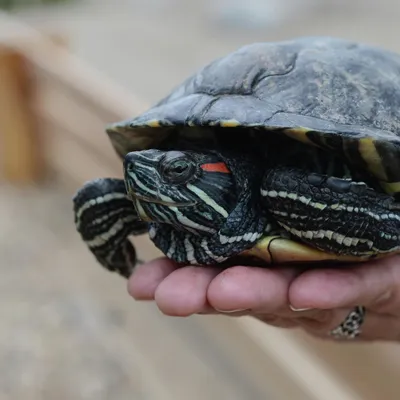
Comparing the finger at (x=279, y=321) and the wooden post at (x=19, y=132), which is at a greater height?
the finger at (x=279, y=321)

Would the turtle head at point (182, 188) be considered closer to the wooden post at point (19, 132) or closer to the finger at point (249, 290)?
the finger at point (249, 290)

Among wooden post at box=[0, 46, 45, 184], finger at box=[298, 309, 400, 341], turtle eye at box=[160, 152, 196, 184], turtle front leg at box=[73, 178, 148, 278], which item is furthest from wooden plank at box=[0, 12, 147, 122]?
turtle eye at box=[160, 152, 196, 184]

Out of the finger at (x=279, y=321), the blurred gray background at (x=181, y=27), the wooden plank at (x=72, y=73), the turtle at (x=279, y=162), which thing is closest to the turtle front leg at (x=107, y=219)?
the turtle at (x=279, y=162)

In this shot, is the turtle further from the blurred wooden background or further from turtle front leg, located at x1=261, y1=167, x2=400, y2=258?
the blurred wooden background

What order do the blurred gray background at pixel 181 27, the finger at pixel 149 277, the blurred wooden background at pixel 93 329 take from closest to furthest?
the finger at pixel 149 277 < the blurred wooden background at pixel 93 329 < the blurred gray background at pixel 181 27

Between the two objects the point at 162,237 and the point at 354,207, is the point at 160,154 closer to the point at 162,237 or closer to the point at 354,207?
the point at 162,237

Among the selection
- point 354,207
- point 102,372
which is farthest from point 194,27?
point 354,207

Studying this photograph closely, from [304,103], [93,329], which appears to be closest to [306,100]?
[304,103]
